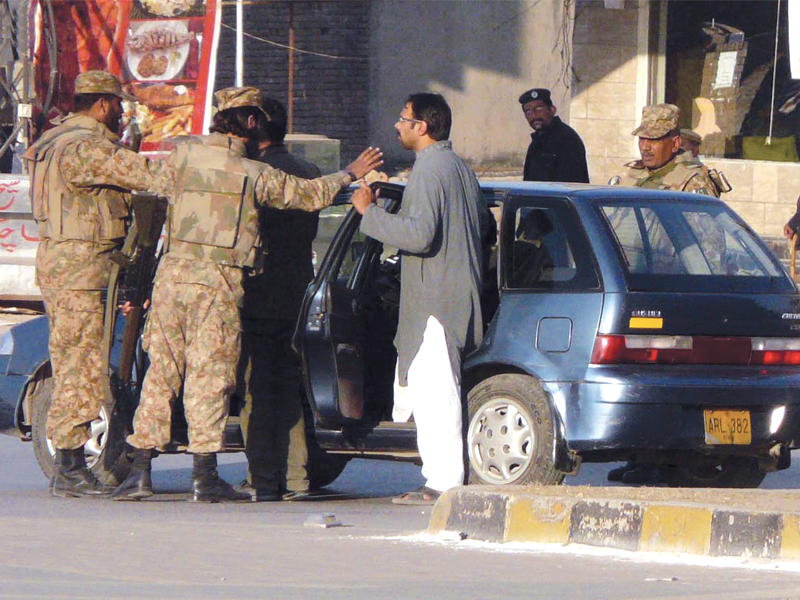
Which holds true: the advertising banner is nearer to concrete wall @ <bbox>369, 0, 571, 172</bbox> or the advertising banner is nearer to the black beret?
the black beret

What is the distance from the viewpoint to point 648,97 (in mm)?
16641

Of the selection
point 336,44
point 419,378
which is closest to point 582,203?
point 419,378

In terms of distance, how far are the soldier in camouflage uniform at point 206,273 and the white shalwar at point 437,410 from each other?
2.64 ft

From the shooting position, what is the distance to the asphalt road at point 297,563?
17.6 ft

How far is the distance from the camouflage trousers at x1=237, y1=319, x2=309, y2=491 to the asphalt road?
0.40 metres

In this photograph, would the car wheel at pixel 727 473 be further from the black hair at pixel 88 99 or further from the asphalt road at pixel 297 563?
the black hair at pixel 88 99

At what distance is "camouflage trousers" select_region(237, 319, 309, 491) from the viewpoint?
813cm

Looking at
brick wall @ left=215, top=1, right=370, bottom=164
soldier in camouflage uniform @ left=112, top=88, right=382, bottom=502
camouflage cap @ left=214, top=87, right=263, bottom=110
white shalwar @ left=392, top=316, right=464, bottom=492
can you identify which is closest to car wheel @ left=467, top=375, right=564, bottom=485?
white shalwar @ left=392, top=316, right=464, bottom=492

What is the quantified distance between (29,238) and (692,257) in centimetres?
1019

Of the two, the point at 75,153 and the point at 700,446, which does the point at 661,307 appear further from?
the point at 75,153

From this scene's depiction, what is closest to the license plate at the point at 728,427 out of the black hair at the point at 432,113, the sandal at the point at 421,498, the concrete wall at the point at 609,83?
the sandal at the point at 421,498

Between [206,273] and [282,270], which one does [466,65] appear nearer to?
[282,270]

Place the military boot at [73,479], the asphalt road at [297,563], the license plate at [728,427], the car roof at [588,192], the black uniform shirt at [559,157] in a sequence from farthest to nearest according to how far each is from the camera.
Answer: the black uniform shirt at [559,157] < the military boot at [73,479] < the car roof at [588,192] < the license plate at [728,427] < the asphalt road at [297,563]

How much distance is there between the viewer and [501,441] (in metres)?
7.51
